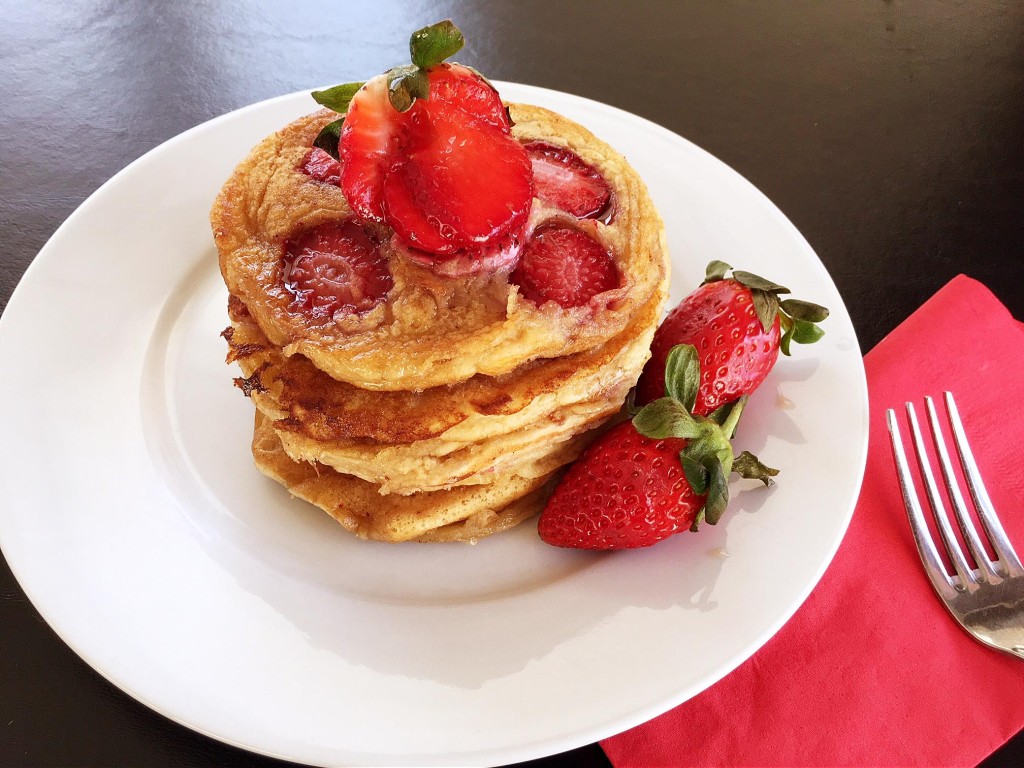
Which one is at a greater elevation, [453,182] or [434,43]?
[434,43]

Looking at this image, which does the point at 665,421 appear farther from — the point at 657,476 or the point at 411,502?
the point at 411,502

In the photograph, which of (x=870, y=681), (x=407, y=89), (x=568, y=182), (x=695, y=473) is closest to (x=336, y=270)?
(x=407, y=89)

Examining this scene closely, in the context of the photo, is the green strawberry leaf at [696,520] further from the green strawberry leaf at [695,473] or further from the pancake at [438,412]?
the pancake at [438,412]

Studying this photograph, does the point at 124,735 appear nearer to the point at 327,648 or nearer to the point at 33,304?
the point at 327,648

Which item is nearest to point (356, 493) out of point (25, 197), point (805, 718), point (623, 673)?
Answer: point (623, 673)

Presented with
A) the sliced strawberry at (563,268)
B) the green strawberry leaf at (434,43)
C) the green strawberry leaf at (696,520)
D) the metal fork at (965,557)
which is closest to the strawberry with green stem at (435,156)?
the green strawberry leaf at (434,43)

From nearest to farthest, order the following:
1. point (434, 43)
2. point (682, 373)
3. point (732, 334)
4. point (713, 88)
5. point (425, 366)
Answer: point (434, 43) < point (425, 366) < point (682, 373) < point (732, 334) < point (713, 88)
